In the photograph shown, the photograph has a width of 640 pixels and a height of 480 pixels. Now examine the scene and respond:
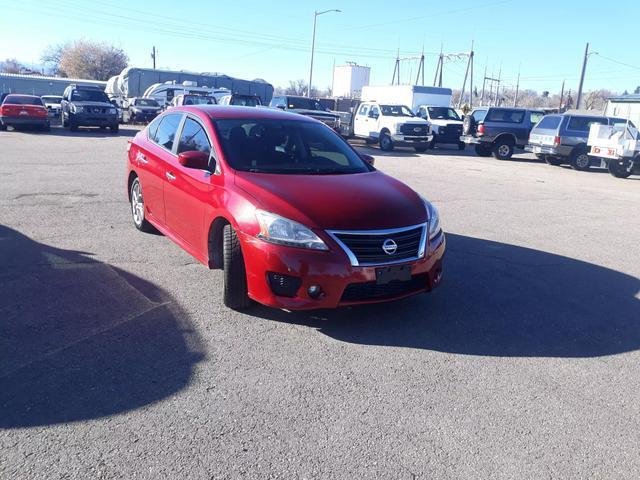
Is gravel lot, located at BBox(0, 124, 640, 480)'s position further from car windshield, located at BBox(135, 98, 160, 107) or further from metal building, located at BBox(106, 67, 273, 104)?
metal building, located at BBox(106, 67, 273, 104)

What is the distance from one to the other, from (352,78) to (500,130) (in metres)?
44.6

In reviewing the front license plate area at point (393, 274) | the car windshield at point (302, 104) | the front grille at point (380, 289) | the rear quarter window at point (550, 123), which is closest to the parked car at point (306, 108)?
the car windshield at point (302, 104)

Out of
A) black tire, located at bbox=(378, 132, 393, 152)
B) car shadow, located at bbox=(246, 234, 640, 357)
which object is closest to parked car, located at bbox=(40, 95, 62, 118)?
black tire, located at bbox=(378, 132, 393, 152)

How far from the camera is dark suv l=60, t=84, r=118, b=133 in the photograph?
25109 mm

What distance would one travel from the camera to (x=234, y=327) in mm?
4699

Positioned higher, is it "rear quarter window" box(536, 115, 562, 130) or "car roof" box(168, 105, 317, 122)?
"rear quarter window" box(536, 115, 562, 130)

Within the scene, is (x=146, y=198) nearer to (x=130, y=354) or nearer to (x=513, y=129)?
(x=130, y=354)

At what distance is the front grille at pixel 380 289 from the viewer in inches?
180

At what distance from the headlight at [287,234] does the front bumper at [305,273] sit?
4cm

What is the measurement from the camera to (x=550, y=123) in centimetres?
2170

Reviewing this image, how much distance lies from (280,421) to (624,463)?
1898 mm

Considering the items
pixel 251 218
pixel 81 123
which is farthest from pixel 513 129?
pixel 251 218

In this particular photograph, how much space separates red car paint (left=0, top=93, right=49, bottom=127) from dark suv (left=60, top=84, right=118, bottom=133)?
1.28 m

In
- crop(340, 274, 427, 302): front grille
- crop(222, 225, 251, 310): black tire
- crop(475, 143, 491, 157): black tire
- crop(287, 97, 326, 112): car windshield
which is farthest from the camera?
crop(287, 97, 326, 112): car windshield
